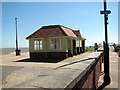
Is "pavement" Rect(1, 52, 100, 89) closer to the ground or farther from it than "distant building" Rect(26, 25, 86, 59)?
closer to the ground

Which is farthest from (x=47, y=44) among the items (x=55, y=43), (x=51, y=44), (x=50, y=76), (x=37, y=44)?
(x=50, y=76)

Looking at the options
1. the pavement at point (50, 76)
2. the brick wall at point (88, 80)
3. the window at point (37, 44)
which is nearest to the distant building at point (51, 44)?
the window at point (37, 44)

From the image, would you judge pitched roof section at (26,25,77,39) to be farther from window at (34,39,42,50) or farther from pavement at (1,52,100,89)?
pavement at (1,52,100,89)

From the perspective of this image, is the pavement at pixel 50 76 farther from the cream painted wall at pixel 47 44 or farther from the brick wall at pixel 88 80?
the cream painted wall at pixel 47 44

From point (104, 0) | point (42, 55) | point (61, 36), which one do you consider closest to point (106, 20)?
point (104, 0)

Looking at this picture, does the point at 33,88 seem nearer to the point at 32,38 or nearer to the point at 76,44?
the point at 32,38

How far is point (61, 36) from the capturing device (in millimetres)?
11977

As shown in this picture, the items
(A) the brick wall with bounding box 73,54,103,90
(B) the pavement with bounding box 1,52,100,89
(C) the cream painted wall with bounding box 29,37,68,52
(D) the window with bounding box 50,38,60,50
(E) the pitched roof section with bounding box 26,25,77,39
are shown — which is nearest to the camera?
(B) the pavement with bounding box 1,52,100,89

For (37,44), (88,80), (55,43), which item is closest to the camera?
(88,80)

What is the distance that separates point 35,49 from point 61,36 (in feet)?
13.8

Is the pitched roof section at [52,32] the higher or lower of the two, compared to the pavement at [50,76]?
higher

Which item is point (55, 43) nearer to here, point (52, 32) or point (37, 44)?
point (52, 32)

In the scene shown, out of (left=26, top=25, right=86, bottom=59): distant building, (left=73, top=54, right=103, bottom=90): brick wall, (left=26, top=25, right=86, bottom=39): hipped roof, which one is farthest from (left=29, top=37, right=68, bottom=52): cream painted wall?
(left=73, top=54, right=103, bottom=90): brick wall

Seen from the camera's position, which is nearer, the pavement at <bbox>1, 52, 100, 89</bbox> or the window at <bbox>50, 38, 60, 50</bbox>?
the pavement at <bbox>1, 52, 100, 89</bbox>
